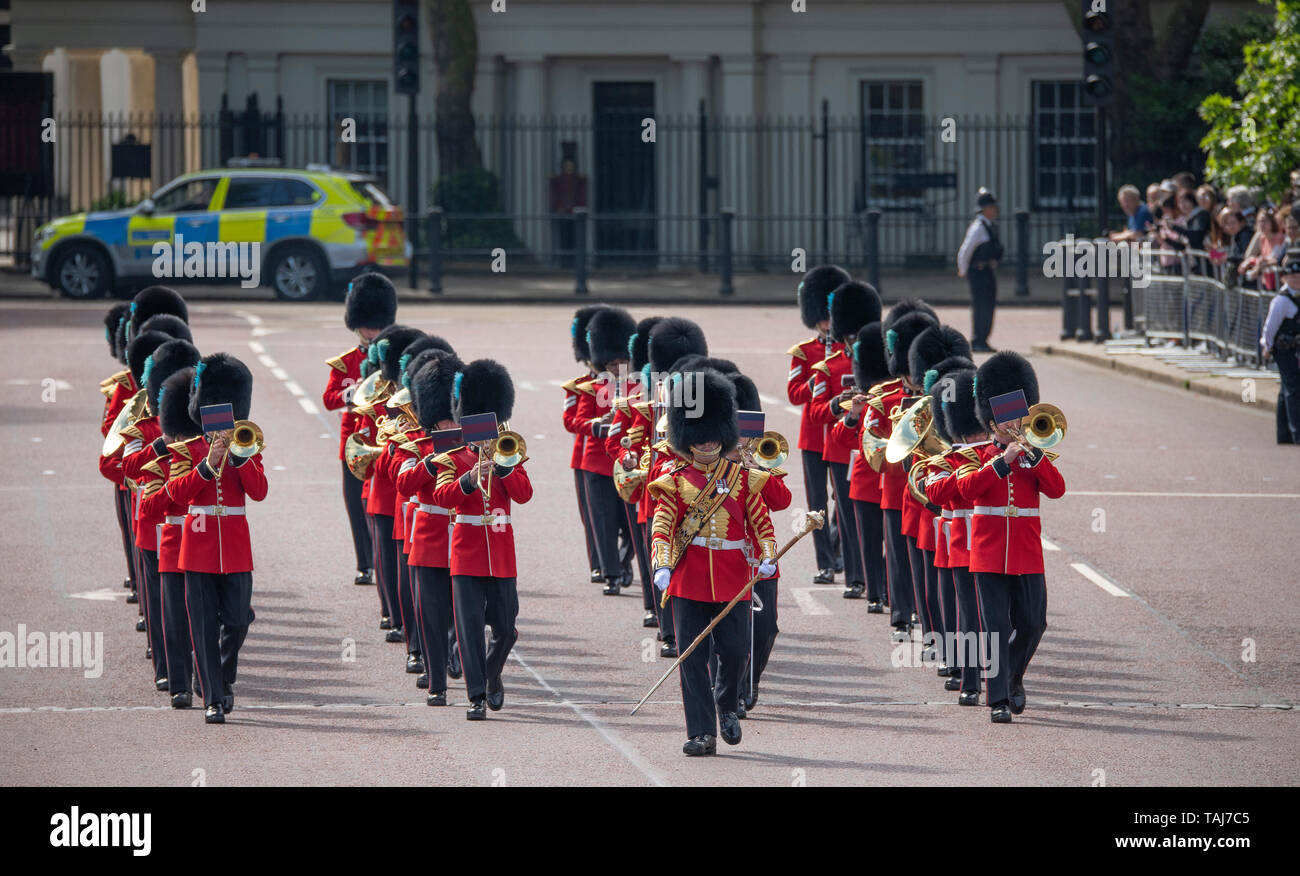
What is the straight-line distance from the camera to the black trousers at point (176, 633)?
8.55 meters

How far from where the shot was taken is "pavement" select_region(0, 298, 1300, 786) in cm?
Answer: 770

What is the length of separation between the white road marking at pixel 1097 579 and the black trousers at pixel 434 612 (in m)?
3.85

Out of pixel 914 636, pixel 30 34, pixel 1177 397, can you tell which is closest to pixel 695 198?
pixel 30 34

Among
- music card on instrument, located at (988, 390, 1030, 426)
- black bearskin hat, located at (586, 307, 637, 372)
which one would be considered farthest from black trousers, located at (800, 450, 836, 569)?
music card on instrument, located at (988, 390, 1030, 426)

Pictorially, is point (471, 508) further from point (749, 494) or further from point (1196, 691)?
point (1196, 691)

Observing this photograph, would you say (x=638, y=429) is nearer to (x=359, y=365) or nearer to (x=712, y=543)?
(x=359, y=365)

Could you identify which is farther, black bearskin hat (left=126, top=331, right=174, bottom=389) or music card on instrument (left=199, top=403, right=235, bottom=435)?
black bearskin hat (left=126, top=331, right=174, bottom=389)

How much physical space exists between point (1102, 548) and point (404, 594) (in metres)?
4.50

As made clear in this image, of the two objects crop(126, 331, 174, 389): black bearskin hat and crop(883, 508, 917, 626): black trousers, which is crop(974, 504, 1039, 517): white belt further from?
crop(126, 331, 174, 389): black bearskin hat

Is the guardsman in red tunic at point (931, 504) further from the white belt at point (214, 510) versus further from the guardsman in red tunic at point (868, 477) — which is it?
the white belt at point (214, 510)

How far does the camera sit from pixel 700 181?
30.7 m

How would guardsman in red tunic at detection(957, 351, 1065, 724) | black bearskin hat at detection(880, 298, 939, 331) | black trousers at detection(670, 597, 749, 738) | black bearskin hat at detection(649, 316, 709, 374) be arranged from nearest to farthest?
black trousers at detection(670, 597, 749, 738)
guardsman in red tunic at detection(957, 351, 1065, 724)
black bearskin hat at detection(649, 316, 709, 374)
black bearskin hat at detection(880, 298, 939, 331)

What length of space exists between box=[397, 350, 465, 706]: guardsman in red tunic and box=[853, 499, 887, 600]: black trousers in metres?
2.54
